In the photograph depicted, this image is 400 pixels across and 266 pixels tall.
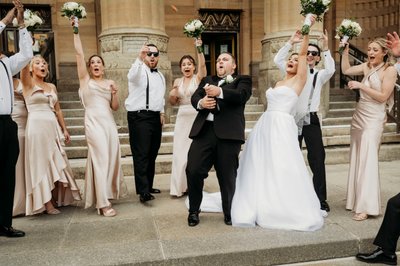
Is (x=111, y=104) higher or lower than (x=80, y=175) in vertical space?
higher

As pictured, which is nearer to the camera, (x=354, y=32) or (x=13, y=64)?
(x=13, y=64)

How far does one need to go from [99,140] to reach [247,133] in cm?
459

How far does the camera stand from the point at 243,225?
458cm

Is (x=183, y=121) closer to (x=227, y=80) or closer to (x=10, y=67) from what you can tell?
(x=227, y=80)

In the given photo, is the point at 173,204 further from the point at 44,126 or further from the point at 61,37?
the point at 61,37

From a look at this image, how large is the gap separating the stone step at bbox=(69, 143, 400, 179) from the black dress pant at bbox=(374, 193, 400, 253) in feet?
14.8

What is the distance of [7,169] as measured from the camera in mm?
4395


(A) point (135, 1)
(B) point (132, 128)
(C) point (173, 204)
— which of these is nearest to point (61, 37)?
(A) point (135, 1)

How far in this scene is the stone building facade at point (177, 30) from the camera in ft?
28.9

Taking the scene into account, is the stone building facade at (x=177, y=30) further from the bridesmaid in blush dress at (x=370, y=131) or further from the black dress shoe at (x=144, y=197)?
the bridesmaid in blush dress at (x=370, y=131)

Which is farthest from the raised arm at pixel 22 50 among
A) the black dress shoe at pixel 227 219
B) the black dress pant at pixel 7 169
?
the black dress shoe at pixel 227 219

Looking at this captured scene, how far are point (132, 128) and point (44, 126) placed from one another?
4.15 feet

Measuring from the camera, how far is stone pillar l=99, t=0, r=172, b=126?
28.6 feet

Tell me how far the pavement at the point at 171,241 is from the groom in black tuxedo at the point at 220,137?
0.45m
